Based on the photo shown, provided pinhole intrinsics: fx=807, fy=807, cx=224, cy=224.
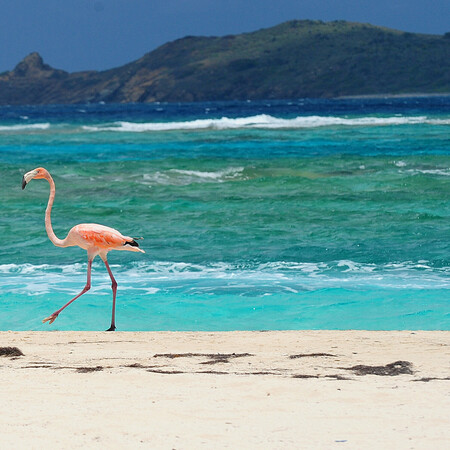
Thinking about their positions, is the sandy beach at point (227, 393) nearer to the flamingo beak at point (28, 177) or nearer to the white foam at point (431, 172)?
the flamingo beak at point (28, 177)

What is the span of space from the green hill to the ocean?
433ft

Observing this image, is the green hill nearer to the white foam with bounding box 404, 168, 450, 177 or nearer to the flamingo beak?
the white foam with bounding box 404, 168, 450, 177

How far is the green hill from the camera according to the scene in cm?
15950

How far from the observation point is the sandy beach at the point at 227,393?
14.3 ft

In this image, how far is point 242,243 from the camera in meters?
13.4

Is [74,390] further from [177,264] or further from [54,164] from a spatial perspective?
[54,164]

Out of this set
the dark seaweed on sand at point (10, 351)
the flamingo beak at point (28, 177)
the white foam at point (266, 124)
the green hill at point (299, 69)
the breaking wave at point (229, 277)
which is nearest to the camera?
the dark seaweed on sand at point (10, 351)

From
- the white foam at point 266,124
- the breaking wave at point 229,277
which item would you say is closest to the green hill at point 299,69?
the white foam at point 266,124

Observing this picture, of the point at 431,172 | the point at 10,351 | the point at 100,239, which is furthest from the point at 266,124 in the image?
the point at 10,351

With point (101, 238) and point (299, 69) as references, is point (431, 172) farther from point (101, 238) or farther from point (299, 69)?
point (299, 69)

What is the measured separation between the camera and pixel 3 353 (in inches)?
263

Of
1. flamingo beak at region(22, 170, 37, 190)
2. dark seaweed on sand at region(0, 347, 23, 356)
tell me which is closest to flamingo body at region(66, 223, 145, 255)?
flamingo beak at region(22, 170, 37, 190)

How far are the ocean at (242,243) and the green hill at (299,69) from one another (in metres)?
132

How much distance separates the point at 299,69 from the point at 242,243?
540 feet
